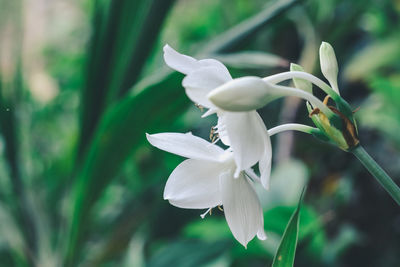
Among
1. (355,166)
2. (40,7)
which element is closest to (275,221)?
(355,166)

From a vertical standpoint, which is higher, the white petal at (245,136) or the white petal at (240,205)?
the white petal at (245,136)

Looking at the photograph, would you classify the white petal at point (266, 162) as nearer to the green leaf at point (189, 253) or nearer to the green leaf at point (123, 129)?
the green leaf at point (123, 129)

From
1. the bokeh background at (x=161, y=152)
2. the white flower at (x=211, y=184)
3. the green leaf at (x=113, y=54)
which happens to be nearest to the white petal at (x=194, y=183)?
the white flower at (x=211, y=184)

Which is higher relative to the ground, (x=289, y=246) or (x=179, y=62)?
(x=179, y=62)

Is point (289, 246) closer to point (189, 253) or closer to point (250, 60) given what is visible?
point (250, 60)

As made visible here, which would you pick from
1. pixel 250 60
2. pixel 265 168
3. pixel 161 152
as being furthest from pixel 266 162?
pixel 161 152

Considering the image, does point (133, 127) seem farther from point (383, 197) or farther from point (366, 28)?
point (366, 28)
